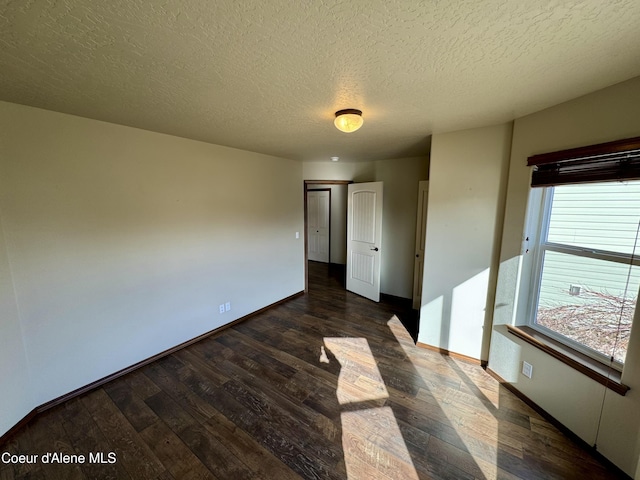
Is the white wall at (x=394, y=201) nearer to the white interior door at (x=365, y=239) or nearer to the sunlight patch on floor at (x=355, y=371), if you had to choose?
the white interior door at (x=365, y=239)

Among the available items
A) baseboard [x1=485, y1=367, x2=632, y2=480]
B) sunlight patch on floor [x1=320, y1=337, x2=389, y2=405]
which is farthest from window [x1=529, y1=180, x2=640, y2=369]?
sunlight patch on floor [x1=320, y1=337, x2=389, y2=405]

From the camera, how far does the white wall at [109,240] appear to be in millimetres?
Answer: 1838

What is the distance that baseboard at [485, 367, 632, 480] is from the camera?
1528 mm

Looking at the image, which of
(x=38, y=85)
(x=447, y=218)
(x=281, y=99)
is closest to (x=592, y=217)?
(x=447, y=218)

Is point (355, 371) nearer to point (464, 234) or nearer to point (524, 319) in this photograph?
point (524, 319)

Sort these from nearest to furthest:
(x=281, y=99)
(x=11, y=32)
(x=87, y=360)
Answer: (x=11, y=32) < (x=281, y=99) < (x=87, y=360)

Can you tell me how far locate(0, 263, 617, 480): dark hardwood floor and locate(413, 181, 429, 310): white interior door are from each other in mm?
1268

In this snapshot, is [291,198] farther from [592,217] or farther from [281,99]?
[592,217]

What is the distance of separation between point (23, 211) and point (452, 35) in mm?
2912

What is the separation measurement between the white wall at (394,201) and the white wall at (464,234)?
4.54ft

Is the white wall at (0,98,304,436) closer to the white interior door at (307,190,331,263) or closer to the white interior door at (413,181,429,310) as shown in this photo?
the white interior door at (413,181,429,310)

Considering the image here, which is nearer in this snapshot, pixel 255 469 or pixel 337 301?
pixel 255 469

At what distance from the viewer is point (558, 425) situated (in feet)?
5.96

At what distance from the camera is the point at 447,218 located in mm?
2574
